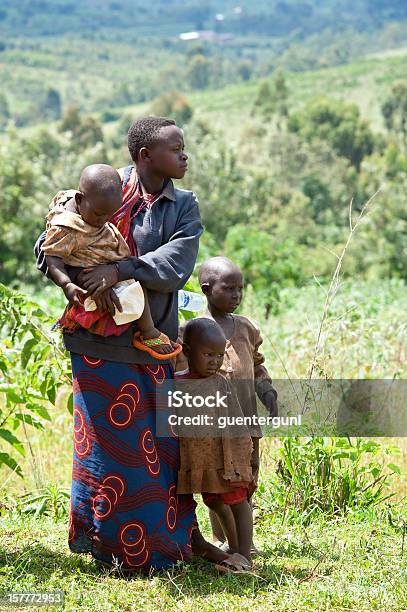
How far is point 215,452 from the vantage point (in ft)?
11.3

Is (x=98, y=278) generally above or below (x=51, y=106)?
above

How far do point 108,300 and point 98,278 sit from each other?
9cm

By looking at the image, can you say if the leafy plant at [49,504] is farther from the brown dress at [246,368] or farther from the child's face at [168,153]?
the child's face at [168,153]

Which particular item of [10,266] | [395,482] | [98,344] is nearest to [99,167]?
[98,344]

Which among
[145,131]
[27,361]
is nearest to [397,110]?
[27,361]

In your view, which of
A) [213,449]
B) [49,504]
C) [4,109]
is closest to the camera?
[213,449]

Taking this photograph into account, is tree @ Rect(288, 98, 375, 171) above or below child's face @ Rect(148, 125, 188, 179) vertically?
below

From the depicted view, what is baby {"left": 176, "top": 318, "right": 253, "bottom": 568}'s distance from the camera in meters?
3.40

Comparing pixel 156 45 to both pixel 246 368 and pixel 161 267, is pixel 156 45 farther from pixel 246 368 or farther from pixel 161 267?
pixel 161 267

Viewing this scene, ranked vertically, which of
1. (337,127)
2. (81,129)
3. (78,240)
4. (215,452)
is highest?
(78,240)

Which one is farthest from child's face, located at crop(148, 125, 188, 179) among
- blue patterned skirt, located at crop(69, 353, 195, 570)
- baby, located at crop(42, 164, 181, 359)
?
blue patterned skirt, located at crop(69, 353, 195, 570)

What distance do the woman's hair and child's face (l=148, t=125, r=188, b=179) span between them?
2 cm

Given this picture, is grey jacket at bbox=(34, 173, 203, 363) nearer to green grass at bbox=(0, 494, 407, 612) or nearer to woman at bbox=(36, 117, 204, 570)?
woman at bbox=(36, 117, 204, 570)

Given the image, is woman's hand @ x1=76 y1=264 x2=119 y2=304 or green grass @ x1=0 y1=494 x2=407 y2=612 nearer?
woman's hand @ x1=76 y1=264 x2=119 y2=304
